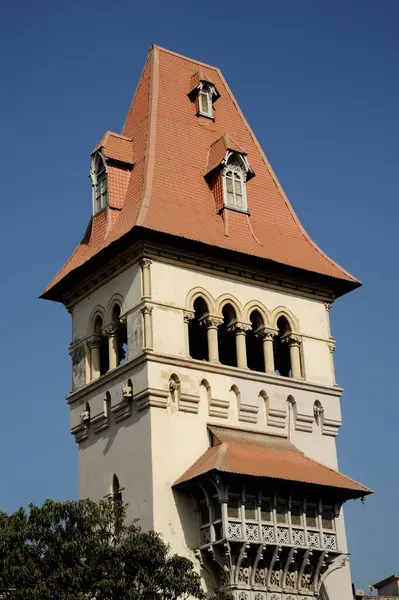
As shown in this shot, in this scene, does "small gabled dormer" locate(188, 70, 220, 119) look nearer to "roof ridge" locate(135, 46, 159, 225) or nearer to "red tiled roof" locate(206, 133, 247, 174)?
"roof ridge" locate(135, 46, 159, 225)

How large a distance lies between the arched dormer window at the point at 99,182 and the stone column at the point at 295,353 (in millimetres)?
7107

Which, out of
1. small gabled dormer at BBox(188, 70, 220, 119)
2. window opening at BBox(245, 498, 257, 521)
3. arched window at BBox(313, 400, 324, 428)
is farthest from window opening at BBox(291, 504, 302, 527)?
small gabled dormer at BBox(188, 70, 220, 119)

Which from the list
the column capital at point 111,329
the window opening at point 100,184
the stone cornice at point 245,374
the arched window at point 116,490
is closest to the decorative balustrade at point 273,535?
the arched window at point 116,490

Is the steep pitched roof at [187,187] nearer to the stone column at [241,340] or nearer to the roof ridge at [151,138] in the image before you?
the roof ridge at [151,138]

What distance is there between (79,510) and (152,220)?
10174 millimetres

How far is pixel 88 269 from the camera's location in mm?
37562

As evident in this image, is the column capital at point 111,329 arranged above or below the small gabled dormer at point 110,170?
below

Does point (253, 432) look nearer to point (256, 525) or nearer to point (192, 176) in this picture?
point (256, 525)

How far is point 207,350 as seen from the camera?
37312 mm

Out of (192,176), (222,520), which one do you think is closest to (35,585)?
(222,520)

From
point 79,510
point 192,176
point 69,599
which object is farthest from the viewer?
point 192,176

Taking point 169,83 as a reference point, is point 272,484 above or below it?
below

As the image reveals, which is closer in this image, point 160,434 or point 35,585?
point 35,585

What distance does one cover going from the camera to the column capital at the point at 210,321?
118 feet
